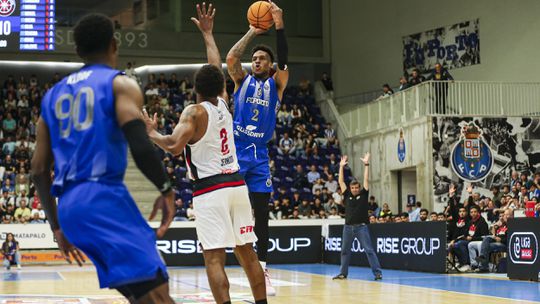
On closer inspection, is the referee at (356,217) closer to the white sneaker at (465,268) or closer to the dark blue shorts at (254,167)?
the white sneaker at (465,268)

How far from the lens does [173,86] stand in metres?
34.8

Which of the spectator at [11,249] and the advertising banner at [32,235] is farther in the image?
the advertising banner at [32,235]

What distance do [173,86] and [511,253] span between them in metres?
22.0

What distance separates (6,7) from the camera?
22094 millimetres

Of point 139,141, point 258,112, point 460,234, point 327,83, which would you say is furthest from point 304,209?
point 139,141

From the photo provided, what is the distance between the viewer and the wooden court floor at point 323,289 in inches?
416

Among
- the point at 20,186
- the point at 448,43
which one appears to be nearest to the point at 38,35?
the point at 20,186

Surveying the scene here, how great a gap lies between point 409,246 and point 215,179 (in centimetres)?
1197

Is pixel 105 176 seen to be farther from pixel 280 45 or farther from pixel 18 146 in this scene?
pixel 18 146

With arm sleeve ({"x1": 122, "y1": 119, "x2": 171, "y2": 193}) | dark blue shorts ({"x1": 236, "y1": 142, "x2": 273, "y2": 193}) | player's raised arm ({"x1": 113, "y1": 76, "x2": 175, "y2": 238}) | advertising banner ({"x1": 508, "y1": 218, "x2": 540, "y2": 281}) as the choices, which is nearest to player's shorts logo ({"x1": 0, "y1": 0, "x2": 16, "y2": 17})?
advertising banner ({"x1": 508, "y1": 218, "x2": 540, "y2": 281})

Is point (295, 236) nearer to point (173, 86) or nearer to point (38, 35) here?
point (38, 35)

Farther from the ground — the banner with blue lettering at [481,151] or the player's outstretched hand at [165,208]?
the banner with blue lettering at [481,151]

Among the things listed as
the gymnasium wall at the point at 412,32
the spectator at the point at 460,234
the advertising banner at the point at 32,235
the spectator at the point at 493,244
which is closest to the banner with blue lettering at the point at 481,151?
the gymnasium wall at the point at 412,32

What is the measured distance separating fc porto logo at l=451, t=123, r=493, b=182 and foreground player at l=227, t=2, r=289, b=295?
19.3 m
